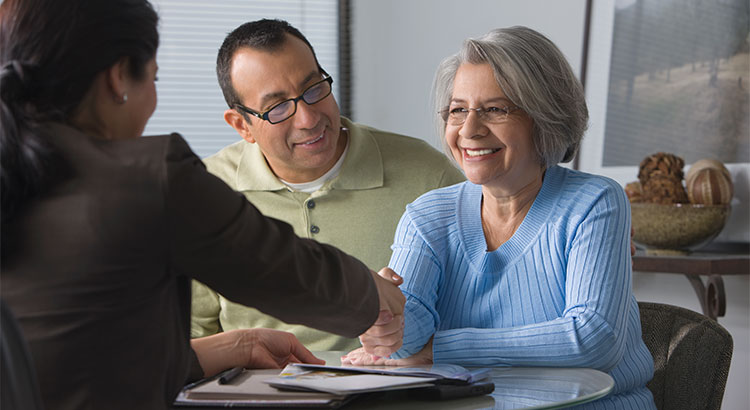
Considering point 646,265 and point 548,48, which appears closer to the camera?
point 548,48

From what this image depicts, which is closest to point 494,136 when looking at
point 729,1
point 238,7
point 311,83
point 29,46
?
point 311,83

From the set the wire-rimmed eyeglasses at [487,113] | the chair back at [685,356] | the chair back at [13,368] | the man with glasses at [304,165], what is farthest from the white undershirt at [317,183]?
the chair back at [13,368]

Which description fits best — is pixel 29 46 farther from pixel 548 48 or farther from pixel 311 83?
pixel 311 83

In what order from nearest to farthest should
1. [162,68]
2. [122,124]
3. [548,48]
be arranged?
[122,124]
[548,48]
[162,68]

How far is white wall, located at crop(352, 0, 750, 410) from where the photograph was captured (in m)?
2.91

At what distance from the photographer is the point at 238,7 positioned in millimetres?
3766

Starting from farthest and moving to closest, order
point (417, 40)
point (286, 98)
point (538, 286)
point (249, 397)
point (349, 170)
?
point (417, 40), point (349, 170), point (286, 98), point (538, 286), point (249, 397)

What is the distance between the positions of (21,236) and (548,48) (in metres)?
1.17

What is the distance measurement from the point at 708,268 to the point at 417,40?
199 centimetres

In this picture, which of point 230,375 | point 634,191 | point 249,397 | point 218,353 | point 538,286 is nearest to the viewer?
point 249,397

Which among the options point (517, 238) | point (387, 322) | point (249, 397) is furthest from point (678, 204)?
point (249, 397)

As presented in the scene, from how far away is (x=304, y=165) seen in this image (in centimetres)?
221

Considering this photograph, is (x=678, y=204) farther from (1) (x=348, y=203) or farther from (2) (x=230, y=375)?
(2) (x=230, y=375)

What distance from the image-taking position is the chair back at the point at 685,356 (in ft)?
5.41
